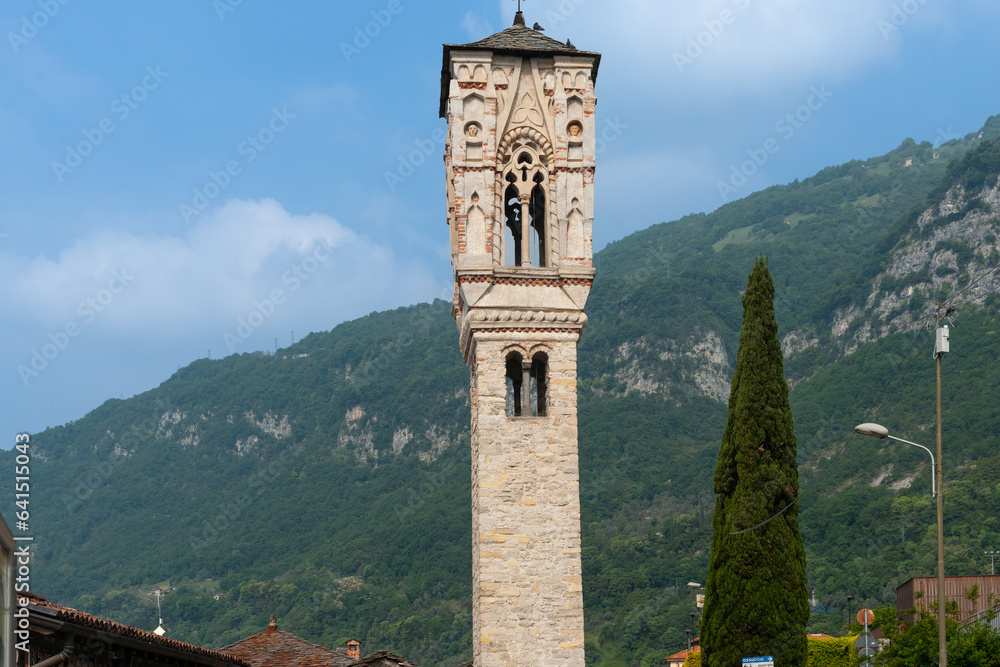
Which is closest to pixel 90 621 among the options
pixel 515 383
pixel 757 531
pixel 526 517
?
pixel 526 517

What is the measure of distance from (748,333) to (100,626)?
53.6ft

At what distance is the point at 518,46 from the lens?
27.7 metres

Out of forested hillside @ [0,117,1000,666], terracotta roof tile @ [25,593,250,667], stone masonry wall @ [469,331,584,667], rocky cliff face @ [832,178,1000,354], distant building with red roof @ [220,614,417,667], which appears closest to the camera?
terracotta roof tile @ [25,593,250,667]

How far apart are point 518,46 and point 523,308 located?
6154mm

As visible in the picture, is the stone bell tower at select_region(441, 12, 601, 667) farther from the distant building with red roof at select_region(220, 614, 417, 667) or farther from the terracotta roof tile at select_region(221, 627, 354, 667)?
the terracotta roof tile at select_region(221, 627, 354, 667)

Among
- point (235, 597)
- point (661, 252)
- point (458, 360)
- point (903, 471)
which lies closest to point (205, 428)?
point (458, 360)

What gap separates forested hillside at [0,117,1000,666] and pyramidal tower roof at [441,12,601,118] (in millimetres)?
47862

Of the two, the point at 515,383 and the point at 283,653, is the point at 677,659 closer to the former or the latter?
the point at 283,653

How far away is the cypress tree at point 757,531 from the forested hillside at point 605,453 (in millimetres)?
42316

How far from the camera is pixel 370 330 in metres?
184

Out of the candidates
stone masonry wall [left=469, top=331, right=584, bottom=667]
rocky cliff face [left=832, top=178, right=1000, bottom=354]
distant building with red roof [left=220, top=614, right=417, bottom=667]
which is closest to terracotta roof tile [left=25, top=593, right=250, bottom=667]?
stone masonry wall [left=469, top=331, right=584, bottom=667]

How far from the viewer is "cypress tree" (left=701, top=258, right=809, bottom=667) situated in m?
27.0

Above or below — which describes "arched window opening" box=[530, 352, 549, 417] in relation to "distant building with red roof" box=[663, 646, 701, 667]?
above

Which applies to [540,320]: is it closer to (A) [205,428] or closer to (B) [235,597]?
(B) [235,597]
